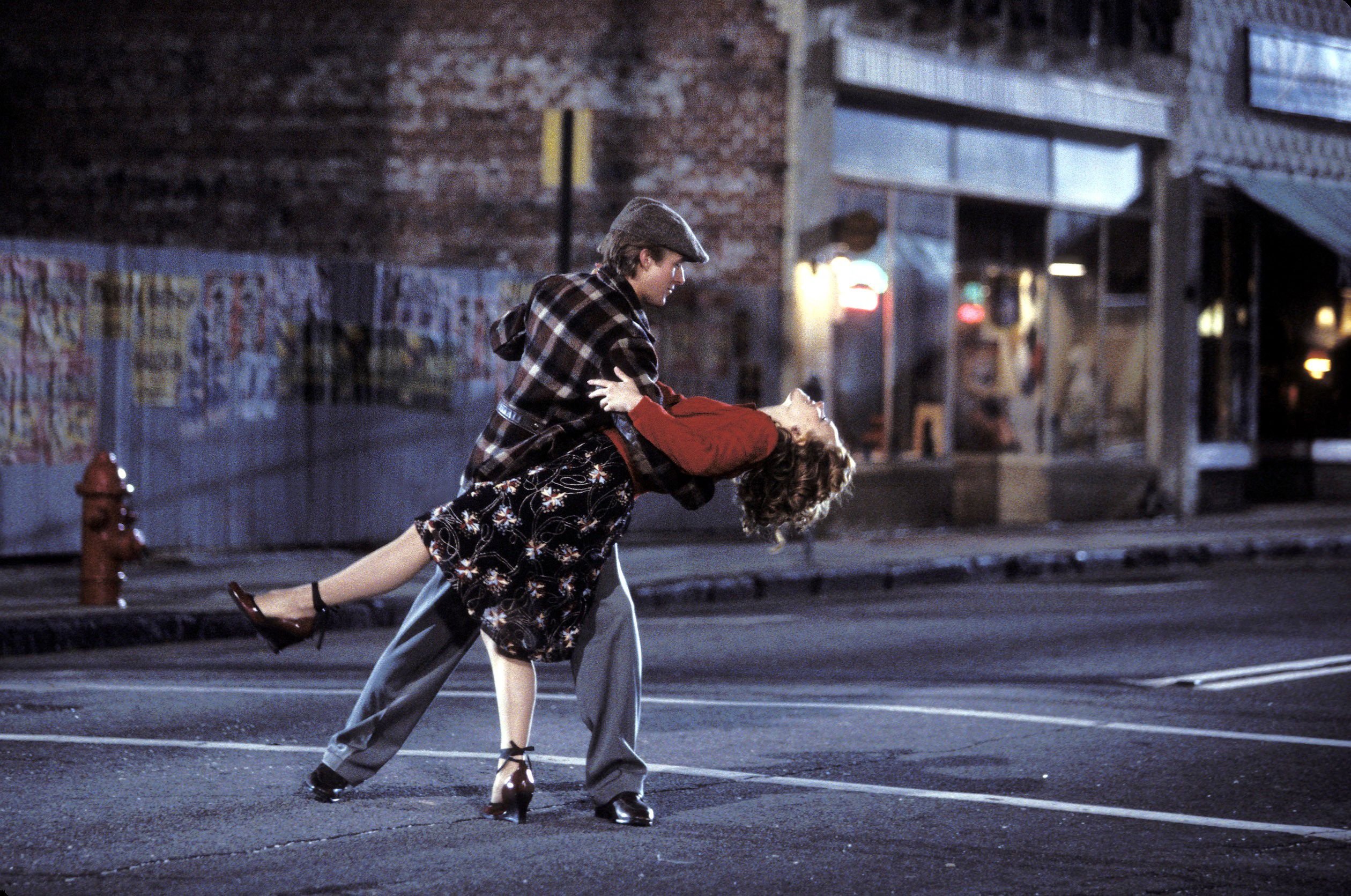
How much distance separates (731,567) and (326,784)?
8775mm

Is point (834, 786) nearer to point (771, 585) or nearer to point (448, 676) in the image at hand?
point (448, 676)

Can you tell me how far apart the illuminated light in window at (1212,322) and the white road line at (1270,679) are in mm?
13119

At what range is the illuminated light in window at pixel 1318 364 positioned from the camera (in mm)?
23438

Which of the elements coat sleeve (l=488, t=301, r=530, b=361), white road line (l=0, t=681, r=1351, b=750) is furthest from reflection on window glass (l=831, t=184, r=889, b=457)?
coat sleeve (l=488, t=301, r=530, b=361)

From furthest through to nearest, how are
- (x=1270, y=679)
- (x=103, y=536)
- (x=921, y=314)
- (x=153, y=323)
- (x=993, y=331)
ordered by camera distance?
1. (x=993, y=331)
2. (x=921, y=314)
3. (x=153, y=323)
4. (x=103, y=536)
5. (x=1270, y=679)

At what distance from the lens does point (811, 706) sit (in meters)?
7.86

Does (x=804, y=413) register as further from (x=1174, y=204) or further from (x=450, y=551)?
(x=1174, y=204)

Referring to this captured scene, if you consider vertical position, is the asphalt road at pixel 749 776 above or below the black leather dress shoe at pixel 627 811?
below

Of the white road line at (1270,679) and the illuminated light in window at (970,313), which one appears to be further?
the illuminated light in window at (970,313)

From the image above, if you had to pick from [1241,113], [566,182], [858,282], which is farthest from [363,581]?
[1241,113]

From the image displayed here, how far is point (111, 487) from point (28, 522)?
2.62 m

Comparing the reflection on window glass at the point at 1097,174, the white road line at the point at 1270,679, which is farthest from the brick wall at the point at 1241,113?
the white road line at the point at 1270,679

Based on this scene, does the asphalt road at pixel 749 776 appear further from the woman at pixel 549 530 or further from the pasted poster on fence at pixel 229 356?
the pasted poster on fence at pixel 229 356

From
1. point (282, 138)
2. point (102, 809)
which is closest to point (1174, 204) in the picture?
point (282, 138)
